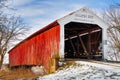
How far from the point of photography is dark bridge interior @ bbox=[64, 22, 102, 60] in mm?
18828

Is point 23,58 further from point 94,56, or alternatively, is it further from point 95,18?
point 95,18

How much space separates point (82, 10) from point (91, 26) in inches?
114

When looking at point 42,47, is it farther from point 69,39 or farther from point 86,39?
point 69,39

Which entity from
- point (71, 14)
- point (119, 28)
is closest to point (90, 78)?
point (71, 14)

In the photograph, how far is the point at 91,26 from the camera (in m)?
19.0

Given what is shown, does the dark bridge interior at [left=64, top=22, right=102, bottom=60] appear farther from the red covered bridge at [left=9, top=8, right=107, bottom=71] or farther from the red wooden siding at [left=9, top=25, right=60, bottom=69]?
the red wooden siding at [left=9, top=25, right=60, bottom=69]

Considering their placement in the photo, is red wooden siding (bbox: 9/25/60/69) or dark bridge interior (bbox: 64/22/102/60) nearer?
red wooden siding (bbox: 9/25/60/69)

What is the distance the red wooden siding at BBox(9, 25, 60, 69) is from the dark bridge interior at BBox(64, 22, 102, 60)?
85.8 inches

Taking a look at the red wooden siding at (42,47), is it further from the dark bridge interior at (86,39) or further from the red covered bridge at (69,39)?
the dark bridge interior at (86,39)

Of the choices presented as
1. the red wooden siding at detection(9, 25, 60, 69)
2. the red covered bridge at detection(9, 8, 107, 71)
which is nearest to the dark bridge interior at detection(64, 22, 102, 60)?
the red covered bridge at detection(9, 8, 107, 71)

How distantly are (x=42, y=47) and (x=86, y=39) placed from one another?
12.2ft

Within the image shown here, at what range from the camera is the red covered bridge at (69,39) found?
16.1 metres

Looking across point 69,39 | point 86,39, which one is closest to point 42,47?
point 86,39

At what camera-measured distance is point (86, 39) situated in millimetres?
20656
